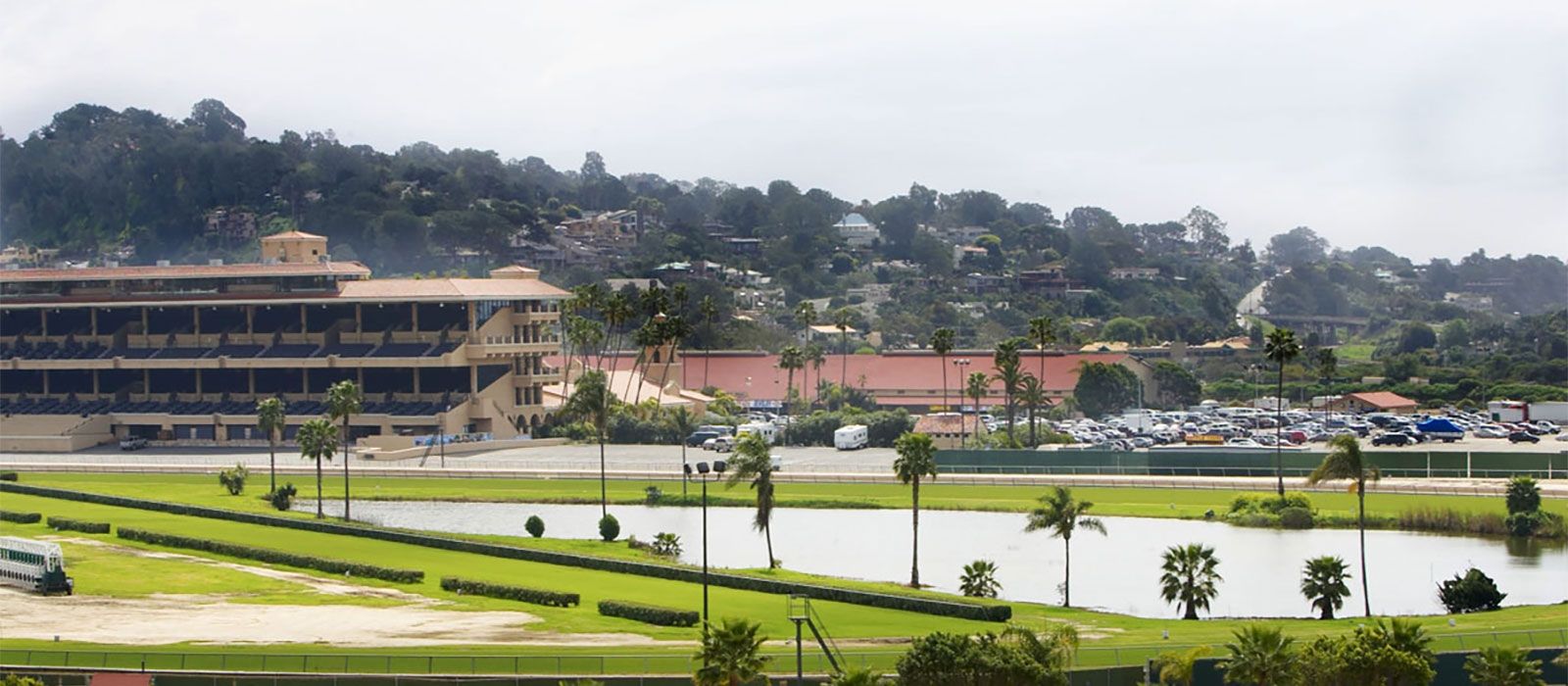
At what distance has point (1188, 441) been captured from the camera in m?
131

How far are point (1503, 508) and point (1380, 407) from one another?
62037mm

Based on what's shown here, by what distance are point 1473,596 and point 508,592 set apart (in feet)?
108

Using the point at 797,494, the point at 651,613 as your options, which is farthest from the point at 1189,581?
the point at 797,494

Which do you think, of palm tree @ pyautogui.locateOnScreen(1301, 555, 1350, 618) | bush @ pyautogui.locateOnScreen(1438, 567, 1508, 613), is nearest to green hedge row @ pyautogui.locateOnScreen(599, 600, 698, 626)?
palm tree @ pyautogui.locateOnScreen(1301, 555, 1350, 618)

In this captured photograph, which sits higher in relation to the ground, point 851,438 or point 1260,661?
point 1260,661

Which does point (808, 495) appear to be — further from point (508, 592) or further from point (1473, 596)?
point (1473, 596)

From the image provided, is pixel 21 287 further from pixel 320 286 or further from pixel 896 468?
pixel 896 468

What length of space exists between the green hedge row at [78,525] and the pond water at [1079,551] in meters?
14.9

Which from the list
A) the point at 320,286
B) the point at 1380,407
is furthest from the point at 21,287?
the point at 1380,407

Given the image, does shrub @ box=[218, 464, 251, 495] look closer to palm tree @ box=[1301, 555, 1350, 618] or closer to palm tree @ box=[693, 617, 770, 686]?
palm tree @ box=[1301, 555, 1350, 618]

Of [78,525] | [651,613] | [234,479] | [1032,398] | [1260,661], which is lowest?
[78,525]

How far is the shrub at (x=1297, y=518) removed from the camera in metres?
95.7

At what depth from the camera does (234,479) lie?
117375mm

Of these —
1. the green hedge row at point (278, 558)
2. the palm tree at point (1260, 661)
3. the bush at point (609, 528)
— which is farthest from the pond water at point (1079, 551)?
the palm tree at point (1260, 661)
